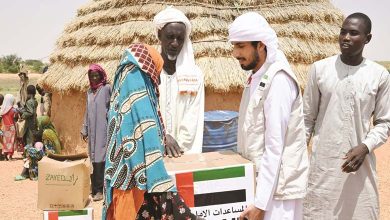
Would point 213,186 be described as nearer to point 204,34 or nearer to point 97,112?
point 97,112

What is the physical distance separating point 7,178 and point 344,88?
21.0 ft

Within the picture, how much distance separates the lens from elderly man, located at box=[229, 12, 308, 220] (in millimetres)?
2158

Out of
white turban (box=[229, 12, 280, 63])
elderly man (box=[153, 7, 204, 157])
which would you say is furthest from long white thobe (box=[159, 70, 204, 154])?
white turban (box=[229, 12, 280, 63])

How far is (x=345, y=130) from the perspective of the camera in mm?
2814

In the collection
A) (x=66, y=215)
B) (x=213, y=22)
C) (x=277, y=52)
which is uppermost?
(x=213, y=22)

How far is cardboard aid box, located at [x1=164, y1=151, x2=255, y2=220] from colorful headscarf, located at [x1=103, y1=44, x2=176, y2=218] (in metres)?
0.09

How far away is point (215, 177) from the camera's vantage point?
7.52ft

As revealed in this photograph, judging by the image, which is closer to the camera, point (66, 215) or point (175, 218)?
point (175, 218)

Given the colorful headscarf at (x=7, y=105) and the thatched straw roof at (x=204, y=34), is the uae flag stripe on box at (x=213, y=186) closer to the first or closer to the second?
the thatched straw roof at (x=204, y=34)

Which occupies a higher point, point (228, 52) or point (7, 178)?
point (228, 52)

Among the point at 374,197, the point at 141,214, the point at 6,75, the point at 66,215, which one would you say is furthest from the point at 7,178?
the point at 6,75

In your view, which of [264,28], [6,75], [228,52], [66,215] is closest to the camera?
[264,28]

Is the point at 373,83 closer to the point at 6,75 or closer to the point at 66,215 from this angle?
the point at 66,215

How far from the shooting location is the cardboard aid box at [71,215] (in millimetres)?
2969
